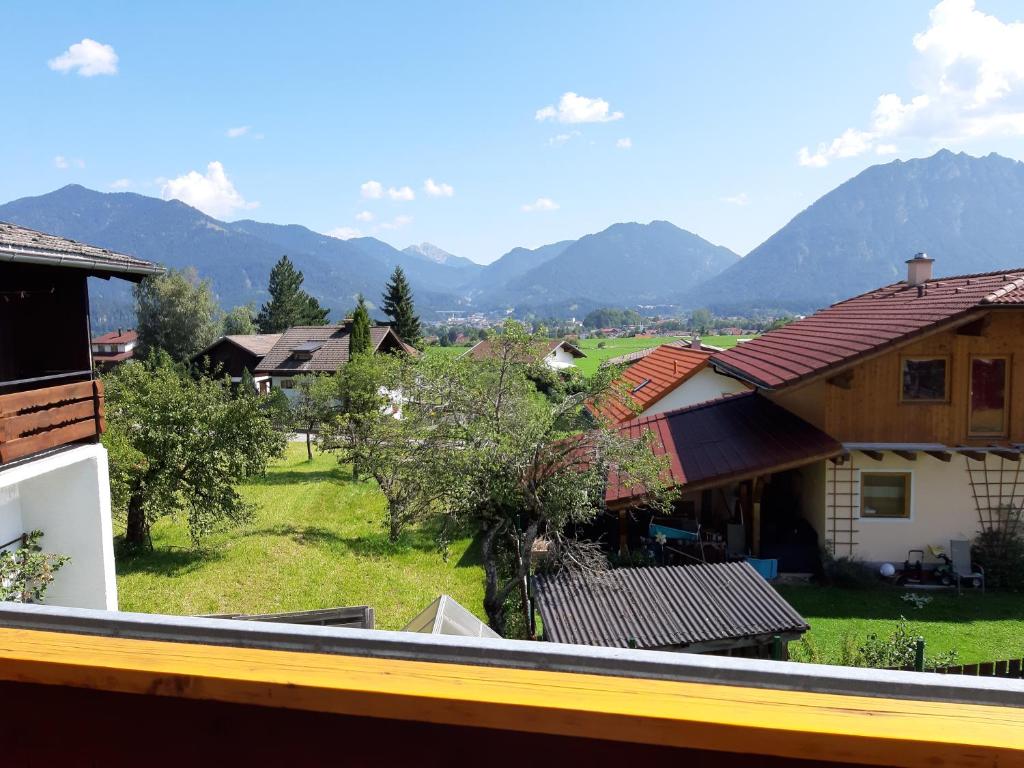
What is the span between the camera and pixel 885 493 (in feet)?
46.9

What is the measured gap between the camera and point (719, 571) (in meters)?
9.44

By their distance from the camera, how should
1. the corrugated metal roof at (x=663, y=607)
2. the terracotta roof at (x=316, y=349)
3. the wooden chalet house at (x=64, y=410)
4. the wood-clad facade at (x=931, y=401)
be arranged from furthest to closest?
the terracotta roof at (x=316, y=349)
the wood-clad facade at (x=931, y=401)
the corrugated metal roof at (x=663, y=607)
the wooden chalet house at (x=64, y=410)

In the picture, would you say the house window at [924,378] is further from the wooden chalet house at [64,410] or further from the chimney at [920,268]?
the wooden chalet house at [64,410]

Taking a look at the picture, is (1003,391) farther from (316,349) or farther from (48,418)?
(316,349)

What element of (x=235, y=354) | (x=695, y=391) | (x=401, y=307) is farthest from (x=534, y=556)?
(x=401, y=307)

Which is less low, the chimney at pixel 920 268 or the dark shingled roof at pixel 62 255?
the chimney at pixel 920 268

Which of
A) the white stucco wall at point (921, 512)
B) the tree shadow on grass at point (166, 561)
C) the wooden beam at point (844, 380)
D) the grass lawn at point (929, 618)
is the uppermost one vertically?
the wooden beam at point (844, 380)

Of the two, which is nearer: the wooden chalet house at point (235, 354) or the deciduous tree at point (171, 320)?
the wooden chalet house at point (235, 354)

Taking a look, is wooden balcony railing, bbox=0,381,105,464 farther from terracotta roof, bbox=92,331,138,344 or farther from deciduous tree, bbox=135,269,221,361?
terracotta roof, bbox=92,331,138,344

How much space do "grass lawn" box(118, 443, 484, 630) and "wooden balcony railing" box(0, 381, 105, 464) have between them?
13.9 ft

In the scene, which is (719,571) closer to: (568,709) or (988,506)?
(988,506)

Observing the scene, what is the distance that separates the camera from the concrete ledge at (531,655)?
99cm

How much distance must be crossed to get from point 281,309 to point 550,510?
2468 inches

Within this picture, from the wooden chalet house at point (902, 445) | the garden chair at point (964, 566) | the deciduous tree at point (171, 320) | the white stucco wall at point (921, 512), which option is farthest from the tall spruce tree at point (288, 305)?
the garden chair at point (964, 566)
